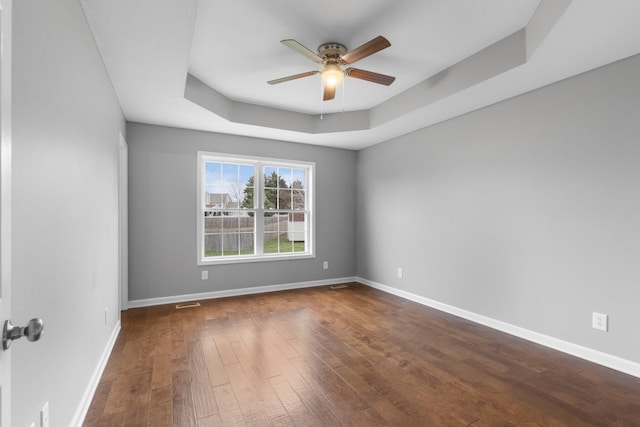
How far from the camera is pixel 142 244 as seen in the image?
415 cm

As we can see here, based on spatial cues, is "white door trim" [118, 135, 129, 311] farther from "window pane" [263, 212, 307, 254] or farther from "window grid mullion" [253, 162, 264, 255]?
"window pane" [263, 212, 307, 254]

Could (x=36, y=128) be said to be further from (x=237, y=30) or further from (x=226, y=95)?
(x=226, y=95)

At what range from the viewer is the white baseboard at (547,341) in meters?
2.47

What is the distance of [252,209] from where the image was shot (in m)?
4.96

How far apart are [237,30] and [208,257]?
3142 millimetres

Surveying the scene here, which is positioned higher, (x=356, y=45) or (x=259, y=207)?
(x=356, y=45)

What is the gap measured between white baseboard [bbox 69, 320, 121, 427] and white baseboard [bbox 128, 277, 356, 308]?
1.16 meters

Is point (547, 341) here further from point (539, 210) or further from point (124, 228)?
point (124, 228)

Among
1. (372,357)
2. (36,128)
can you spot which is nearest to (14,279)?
(36,128)

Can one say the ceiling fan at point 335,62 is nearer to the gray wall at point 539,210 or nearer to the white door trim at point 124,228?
the gray wall at point 539,210

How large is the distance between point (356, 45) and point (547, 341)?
10.6ft

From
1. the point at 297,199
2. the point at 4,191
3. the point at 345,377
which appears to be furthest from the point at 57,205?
the point at 297,199

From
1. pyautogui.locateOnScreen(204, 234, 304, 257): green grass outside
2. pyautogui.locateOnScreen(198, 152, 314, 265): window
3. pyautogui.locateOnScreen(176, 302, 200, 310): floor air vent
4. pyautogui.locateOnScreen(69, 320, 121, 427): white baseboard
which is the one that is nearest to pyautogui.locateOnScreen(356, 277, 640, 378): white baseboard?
pyautogui.locateOnScreen(204, 234, 304, 257): green grass outside

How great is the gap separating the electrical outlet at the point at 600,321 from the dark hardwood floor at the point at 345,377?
31 cm
